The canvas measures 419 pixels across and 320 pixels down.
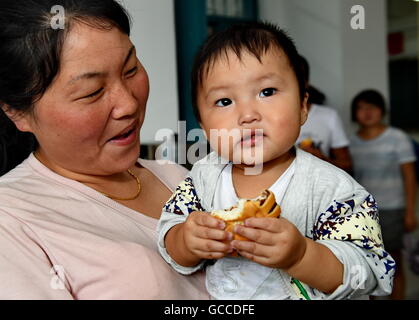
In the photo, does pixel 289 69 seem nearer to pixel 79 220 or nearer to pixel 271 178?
pixel 271 178

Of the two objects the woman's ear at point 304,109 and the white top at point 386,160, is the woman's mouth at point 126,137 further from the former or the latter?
the white top at point 386,160

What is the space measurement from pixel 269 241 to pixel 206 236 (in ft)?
0.26

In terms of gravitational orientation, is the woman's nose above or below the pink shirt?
above

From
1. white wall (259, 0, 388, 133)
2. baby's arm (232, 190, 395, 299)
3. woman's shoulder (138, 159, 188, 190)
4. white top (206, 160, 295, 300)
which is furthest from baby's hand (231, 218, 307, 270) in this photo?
white wall (259, 0, 388, 133)

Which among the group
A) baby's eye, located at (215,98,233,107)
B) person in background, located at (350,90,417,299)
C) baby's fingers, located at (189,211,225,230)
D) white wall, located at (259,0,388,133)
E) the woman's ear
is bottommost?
person in background, located at (350,90,417,299)

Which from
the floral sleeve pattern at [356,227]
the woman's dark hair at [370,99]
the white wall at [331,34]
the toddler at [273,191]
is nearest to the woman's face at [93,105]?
the toddler at [273,191]

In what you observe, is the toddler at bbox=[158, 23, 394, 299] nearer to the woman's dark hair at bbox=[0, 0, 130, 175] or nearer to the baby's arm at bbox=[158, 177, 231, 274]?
the baby's arm at bbox=[158, 177, 231, 274]

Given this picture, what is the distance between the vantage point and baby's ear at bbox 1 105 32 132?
30.5 inches

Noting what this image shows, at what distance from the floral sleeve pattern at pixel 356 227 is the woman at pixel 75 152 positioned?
24cm

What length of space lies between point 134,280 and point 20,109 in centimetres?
34

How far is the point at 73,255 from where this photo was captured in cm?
69

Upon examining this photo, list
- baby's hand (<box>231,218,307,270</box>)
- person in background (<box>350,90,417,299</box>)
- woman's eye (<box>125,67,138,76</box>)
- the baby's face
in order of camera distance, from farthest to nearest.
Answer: person in background (<box>350,90,417,299</box>) < woman's eye (<box>125,67,138,76</box>) < the baby's face < baby's hand (<box>231,218,307,270</box>)

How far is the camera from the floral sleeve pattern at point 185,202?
725mm
